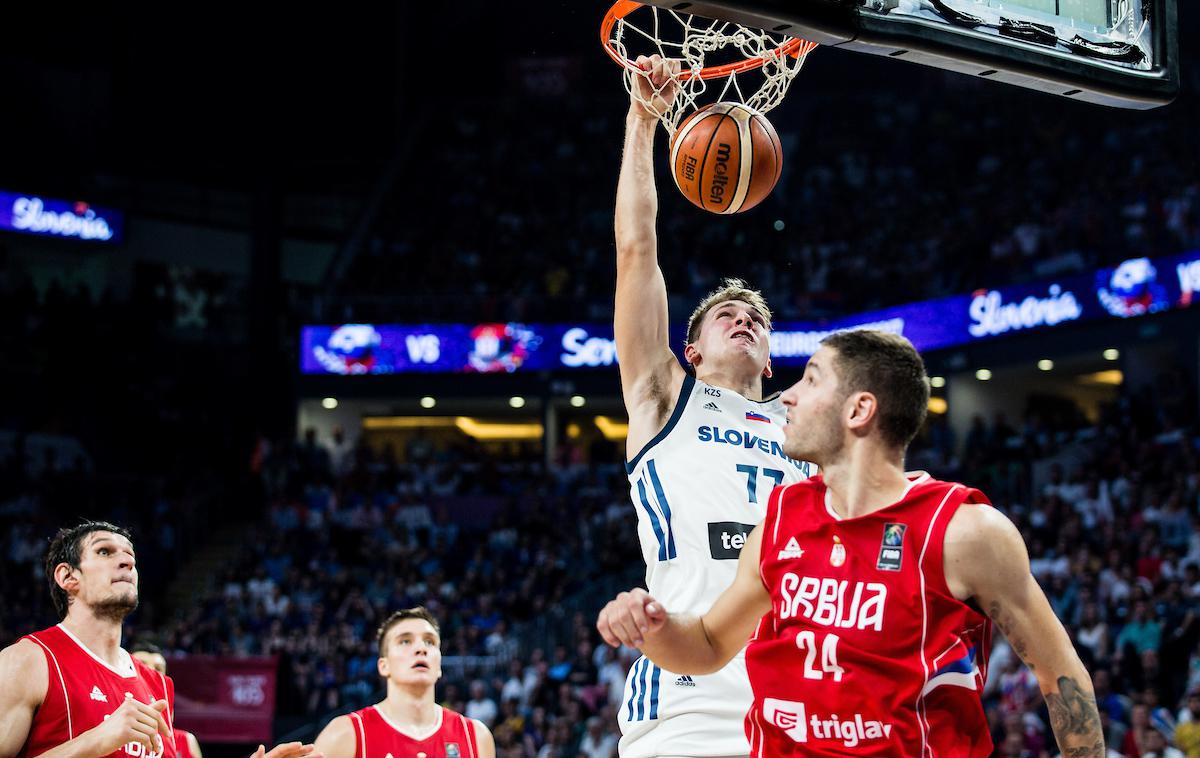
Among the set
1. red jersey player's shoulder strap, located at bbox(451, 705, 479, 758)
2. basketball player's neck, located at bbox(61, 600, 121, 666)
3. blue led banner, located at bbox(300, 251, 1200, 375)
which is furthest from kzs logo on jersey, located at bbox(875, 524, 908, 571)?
blue led banner, located at bbox(300, 251, 1200, 375)

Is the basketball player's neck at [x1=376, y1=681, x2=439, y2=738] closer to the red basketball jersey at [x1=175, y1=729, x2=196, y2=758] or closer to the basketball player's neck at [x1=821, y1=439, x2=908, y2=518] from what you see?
the red basketball jersey at [x1=175, y1=729, x2=196, y2=758]

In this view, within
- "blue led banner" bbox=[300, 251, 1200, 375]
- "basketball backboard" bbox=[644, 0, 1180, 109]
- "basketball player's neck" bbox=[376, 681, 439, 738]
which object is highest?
"blue led banner" bbox=[300, 251, 1200, 375]

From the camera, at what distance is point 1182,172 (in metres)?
20.2

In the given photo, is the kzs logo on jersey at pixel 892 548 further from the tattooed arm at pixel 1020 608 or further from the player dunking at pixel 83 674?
the player dunking at pixel 83 674

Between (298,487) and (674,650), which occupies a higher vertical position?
(298,487)

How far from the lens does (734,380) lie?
4.89 m

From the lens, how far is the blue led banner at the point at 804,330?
62.6 feet

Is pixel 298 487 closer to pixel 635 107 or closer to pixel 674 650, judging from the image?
pixel 635 107

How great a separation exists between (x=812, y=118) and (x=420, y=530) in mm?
12115

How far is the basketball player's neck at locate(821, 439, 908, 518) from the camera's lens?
320 centimetres

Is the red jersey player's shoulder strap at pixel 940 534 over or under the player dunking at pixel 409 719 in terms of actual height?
over

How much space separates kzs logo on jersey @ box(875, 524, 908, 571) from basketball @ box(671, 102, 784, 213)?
8.38ft

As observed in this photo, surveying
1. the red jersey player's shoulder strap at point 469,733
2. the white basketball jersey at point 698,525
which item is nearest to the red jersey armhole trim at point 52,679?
the red jersey player's shoulder strap at point 469,733

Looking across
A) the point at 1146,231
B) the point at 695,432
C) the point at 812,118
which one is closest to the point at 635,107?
the point at 695,432
